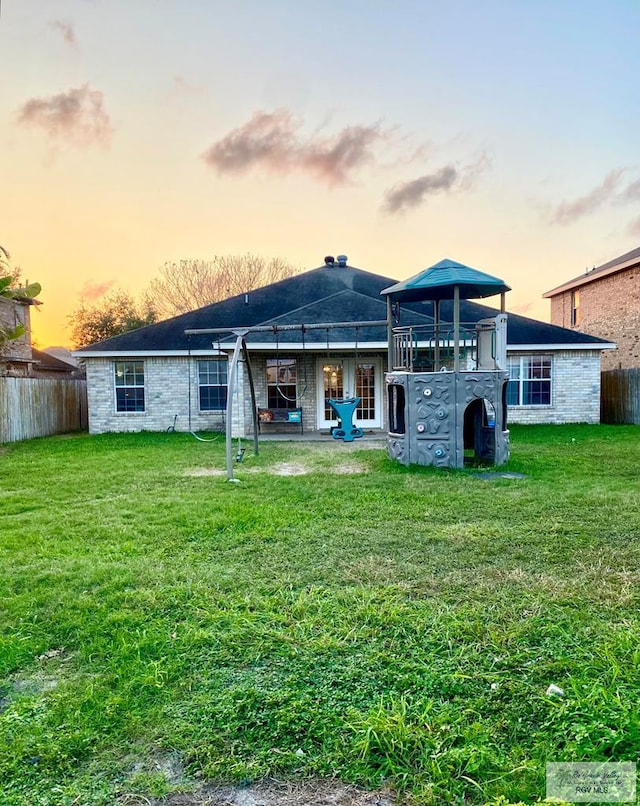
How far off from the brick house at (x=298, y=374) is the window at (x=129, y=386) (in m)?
0.03

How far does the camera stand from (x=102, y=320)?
2550cm

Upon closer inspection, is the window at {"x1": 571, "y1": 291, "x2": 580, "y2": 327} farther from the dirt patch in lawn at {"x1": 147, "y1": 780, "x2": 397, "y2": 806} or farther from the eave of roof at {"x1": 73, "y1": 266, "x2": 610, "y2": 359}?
the dirt patch in lawn at {"x1": 147, "y1": 780, "x2": 397, "y2": 806}

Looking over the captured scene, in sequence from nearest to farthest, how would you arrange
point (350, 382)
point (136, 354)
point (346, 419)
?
point (346, 419) < point (350, 382) < point (136, 354)

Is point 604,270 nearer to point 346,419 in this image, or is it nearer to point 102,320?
point 346,419

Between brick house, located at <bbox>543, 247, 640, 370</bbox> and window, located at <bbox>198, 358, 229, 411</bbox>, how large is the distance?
14432mm

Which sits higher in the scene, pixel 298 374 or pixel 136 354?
pixel 136 354

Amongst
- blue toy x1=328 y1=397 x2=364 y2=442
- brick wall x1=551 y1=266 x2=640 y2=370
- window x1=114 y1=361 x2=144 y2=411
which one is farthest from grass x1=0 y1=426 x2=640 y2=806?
brick wall x1=551 y1=266 x2=640 y2=370

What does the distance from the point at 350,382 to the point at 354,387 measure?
0.18 metres

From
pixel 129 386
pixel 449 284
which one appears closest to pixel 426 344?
pixel 449 284

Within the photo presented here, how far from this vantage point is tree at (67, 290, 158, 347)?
2548cm

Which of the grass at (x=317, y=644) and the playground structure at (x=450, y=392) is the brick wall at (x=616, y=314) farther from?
the grass at (x=317, y=644)

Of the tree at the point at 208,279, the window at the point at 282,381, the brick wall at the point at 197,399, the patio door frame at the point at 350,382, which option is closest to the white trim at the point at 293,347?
the brick wall at the point at 197,399

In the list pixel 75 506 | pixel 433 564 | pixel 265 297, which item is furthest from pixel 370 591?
pixel 265 297

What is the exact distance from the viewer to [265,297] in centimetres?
1689
